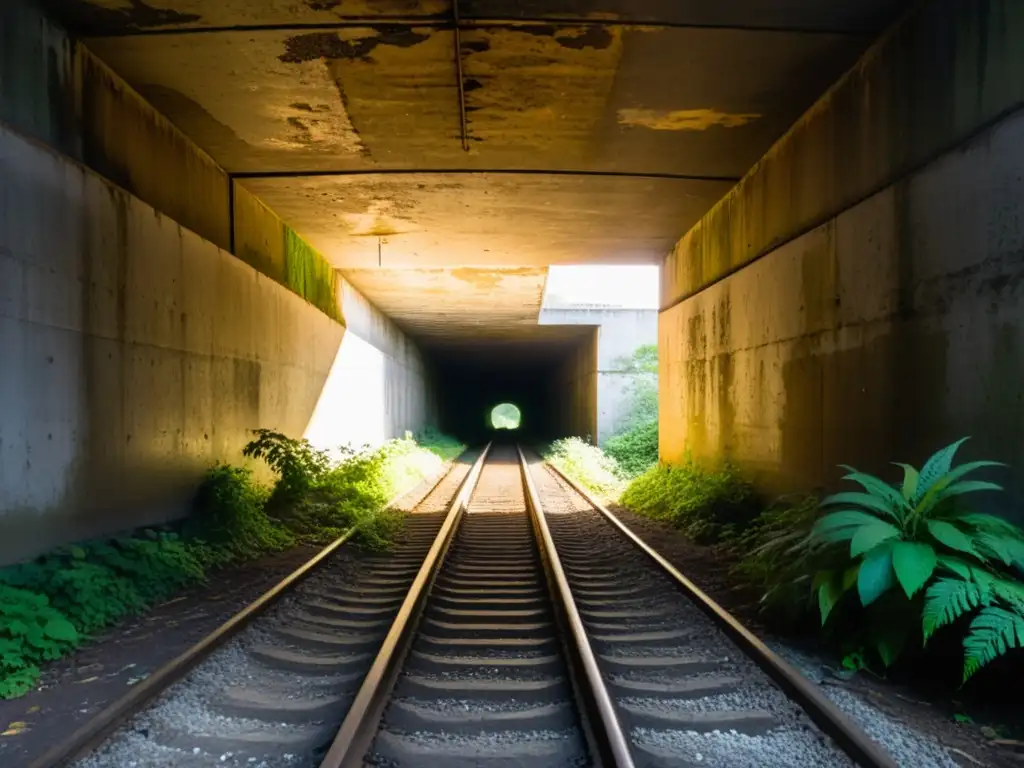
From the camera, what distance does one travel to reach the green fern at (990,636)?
3.29 metres

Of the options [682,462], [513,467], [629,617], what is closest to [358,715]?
[629,617]

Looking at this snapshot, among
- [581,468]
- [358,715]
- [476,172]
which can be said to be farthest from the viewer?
[581,468]

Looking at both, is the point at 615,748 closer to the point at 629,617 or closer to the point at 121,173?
the point at 629,617

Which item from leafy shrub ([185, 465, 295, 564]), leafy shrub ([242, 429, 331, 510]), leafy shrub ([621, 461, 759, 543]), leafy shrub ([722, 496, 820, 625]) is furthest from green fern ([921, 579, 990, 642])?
leafy shrub ([242, 429, 331, 510])

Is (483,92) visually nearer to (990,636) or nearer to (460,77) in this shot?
(460,77)

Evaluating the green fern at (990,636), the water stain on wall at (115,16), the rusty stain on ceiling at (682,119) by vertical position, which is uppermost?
the water stain on wall at (115,16)

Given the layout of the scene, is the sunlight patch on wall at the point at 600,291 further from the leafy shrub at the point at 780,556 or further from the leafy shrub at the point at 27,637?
the leafy shrub at the point at 27,637

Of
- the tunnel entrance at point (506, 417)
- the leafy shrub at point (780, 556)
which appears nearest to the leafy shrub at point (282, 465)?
the leafy shrub at point (780, 556)

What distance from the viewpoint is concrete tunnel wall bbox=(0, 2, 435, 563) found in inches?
187

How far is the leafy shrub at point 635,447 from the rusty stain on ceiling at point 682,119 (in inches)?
418

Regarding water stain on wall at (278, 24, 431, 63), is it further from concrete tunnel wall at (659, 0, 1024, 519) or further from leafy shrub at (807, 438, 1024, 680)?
leafy shrub at (807, 438, 1024, 680)

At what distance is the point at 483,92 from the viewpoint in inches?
240

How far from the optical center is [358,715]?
3.28m

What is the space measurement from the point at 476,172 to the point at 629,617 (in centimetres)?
523
